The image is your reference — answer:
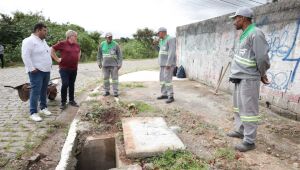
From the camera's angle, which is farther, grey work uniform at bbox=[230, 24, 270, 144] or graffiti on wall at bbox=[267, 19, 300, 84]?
graffiti on wall at bbox=[267, 19, 300, 84]

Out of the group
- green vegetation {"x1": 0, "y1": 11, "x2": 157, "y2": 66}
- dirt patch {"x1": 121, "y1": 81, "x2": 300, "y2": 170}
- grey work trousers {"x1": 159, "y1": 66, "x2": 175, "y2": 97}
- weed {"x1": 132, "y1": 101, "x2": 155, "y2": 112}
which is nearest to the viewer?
dirt patch {"x1": 121, "y1": 81, "x2": 300, "y2": 170}

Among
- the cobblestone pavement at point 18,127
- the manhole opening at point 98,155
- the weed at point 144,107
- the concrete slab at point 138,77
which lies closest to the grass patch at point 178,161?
the manhole opening at point 98,155

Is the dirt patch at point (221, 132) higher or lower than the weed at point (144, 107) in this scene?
lower

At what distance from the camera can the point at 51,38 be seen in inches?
965

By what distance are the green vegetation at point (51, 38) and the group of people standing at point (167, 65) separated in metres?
15.6

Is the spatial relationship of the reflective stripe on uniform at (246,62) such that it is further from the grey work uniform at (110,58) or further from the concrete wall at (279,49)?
the grey work uniform at (110,58)

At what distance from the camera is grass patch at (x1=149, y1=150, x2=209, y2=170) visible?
3.69m

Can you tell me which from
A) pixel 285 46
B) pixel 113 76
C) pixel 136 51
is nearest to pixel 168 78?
pixel 113 76

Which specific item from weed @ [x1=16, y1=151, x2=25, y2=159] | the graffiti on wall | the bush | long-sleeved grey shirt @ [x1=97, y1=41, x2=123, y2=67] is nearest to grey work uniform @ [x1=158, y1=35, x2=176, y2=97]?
long-sleeved grey shirt @ [x1=97, y1=41, x2=123, y2=67]

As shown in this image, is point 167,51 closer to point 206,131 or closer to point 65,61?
point 65,61

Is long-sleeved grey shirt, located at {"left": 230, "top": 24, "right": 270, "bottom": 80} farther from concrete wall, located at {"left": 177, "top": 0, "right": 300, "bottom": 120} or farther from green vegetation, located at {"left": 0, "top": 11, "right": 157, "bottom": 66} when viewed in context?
green vegetation, located at {"left": 0, "top": 11, "right": 157, "bottom": 66}

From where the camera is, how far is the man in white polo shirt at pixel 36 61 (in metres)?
6.10

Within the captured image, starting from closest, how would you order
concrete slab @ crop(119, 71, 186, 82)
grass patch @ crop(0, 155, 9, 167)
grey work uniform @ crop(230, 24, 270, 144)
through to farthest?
grey work uniform @ crop(230, 24, 270, 144) → grass patch @ crop(0, 155, 9, 167) → concrete slab @ crop(119, 71, 186, 82)

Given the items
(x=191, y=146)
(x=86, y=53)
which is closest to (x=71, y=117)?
(x=191, y=146)
